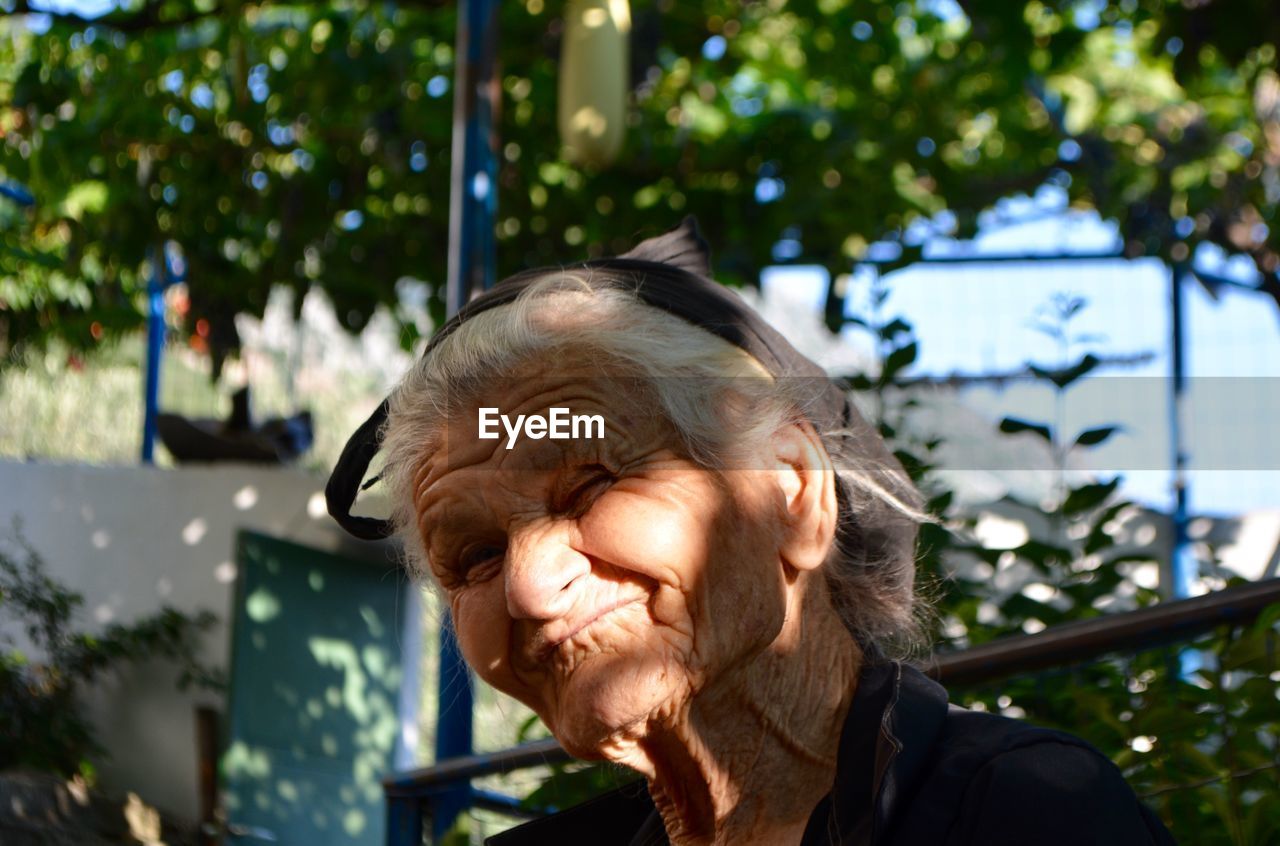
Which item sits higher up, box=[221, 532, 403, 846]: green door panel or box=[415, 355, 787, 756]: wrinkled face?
box=[415, 355, 787, 756]: wrinkled face

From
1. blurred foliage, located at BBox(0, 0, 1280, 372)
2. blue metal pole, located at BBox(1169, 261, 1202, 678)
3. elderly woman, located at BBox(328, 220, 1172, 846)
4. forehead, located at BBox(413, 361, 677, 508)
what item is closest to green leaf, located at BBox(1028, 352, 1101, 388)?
blue metal pole, located at BBox(1169, 261, 1202, 678)

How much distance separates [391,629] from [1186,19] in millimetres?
4302

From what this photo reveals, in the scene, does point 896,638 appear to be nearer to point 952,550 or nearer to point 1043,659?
point 1043,659

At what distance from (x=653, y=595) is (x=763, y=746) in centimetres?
22

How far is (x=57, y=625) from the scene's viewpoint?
6371 mm

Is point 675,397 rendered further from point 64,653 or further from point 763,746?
point 64,653

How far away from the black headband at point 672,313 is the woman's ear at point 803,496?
39 millimetres

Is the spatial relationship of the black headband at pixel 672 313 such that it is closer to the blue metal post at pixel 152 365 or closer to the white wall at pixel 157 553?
the white wall at pixel 157 553

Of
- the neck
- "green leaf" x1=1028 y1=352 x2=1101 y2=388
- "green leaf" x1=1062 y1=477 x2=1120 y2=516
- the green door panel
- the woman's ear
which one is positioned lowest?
the green door panel

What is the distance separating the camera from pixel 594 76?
4398 millimetres

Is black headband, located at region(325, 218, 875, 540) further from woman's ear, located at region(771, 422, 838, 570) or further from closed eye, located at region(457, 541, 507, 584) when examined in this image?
closed eye, located at region(457, 541, 507, 584)

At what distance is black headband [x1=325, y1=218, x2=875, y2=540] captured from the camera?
48.7 inches

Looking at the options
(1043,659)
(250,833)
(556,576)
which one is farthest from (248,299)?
(556,576)

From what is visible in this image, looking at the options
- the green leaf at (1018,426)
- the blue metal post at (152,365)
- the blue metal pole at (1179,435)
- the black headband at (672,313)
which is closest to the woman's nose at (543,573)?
the black headband at (672,313)
